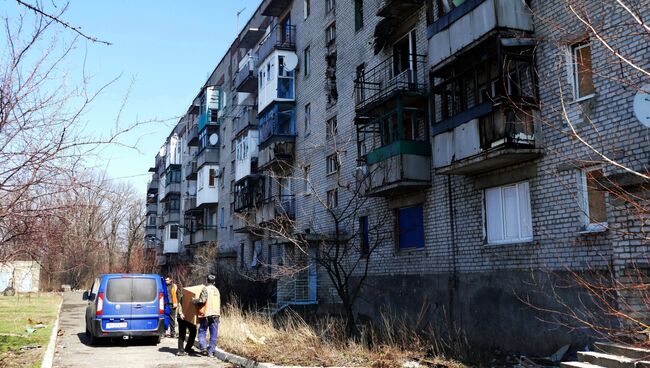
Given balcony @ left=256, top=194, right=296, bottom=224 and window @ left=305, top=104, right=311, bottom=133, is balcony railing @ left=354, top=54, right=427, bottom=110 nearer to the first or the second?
window @ left=305, top=104, right=311, bottom=133

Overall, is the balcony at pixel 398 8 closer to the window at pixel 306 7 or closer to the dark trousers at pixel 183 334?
the window at pixel 306 7

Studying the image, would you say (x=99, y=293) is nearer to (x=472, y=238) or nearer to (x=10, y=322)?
(x=10, y=322)

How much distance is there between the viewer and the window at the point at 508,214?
14.4 m

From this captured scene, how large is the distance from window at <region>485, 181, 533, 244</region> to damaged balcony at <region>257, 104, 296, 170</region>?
46.3 feet

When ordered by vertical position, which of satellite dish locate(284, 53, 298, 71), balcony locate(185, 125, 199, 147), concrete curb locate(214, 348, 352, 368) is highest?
balcony locate(185, 125, 199, 147)

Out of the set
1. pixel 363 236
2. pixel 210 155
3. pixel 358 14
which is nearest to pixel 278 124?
pixel 358 14

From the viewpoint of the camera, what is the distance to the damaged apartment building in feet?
39.1

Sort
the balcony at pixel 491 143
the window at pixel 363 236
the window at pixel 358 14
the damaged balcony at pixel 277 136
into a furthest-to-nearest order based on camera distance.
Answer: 1. the damaged balcony at pixel 277 136
2. the window at pixel 358 14
3. the window at pixel 363 236
4. the balcony at pixel 491 143

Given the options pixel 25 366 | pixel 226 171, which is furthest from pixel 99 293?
pixel 226 171

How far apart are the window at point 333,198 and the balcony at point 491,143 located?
937 centimetres

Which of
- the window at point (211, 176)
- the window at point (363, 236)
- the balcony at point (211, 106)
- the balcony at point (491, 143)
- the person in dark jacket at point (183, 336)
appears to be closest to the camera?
the person in dark jacket at point (183, 336)

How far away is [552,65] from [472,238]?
5.12 m

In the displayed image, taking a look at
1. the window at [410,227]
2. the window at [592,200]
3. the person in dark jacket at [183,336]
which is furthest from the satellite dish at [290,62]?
the window at [592,200]

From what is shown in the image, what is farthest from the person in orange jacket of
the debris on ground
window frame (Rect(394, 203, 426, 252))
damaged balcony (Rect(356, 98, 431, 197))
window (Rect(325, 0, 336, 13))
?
window (Rect(325, 0, 336, 13))
